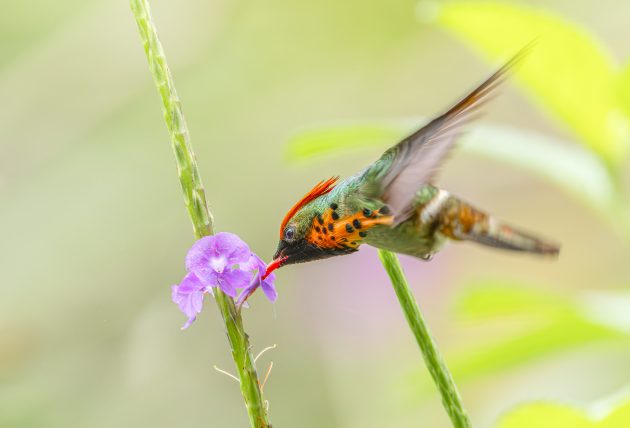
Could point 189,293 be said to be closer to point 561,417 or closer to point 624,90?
point 561,417

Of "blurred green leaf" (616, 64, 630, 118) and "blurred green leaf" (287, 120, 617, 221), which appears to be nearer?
"blurred green leaf" (616, 64, 630, 118)

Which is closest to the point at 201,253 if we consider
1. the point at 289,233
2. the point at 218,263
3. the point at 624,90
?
the point at 218,263

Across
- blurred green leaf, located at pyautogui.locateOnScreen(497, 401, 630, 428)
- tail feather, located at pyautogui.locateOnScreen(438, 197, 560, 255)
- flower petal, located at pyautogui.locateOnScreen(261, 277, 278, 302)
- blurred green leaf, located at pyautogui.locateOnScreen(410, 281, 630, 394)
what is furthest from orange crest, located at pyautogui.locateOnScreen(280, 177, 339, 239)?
blurred green leaf, located at pyautogui.locateOnScreen(410, 281, 630, 394)

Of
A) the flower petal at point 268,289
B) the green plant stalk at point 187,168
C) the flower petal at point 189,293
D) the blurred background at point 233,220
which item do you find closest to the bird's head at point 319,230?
the flower petal at point 268,289

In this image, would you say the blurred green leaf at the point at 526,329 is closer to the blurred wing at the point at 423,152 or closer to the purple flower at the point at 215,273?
the blurred wing at the point at 423,152

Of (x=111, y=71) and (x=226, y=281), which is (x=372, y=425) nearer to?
(x=111, y=71)

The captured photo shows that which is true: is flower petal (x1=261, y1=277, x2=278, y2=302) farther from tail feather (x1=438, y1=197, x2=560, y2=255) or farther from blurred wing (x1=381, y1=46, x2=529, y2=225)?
tail feather (x1=438, y1=197, x2=560, y2=255)
